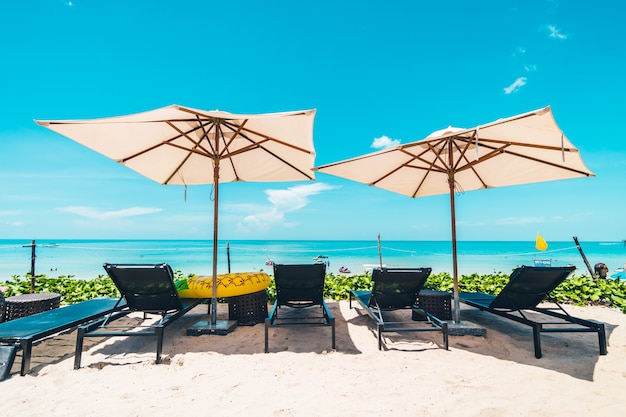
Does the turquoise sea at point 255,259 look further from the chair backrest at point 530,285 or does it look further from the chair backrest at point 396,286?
Result: the chair backrest at point 530,285

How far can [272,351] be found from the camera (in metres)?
3.50

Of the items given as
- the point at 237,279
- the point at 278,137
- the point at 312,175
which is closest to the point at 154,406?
the point at 237,279

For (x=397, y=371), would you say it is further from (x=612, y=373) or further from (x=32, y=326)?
(x=32, y=326)

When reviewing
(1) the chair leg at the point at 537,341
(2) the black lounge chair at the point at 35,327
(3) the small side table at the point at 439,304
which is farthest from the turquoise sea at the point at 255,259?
(1) the chair leg at the point at 537,341

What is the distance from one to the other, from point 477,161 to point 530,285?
5.58 ft

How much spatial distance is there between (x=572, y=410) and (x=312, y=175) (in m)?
4.00

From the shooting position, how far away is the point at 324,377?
2.80m

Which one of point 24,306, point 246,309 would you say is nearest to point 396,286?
point 246,309

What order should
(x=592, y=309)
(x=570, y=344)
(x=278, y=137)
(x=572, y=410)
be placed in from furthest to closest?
(x=592, y=309) < (x=278, y=137) < (x=570, y=344) < (x=572, y=410)

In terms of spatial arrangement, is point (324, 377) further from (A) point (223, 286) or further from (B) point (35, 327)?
(B) point (35, 327)

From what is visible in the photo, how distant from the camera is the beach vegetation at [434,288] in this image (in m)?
5.82

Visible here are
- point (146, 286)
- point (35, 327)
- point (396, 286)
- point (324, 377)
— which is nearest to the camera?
point (324, 377)

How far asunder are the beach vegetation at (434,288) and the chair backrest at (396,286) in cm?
208

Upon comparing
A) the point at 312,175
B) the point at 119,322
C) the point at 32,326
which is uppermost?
the point at 312,175
